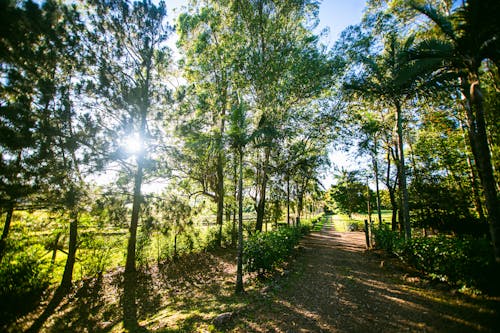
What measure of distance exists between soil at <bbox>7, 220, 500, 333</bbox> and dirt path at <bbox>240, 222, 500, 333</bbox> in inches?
0.7

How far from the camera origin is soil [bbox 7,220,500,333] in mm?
4582

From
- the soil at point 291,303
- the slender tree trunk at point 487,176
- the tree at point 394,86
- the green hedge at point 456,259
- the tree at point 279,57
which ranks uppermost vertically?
the tree at point 279,57

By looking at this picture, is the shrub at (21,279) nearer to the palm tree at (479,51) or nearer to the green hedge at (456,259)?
the green hedge at (456,259)

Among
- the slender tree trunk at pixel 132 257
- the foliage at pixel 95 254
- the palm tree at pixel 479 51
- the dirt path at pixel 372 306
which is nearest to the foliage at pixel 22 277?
the foliage at pixel 95 254

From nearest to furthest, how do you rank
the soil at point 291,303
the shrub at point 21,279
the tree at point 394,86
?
the soil at point 291,303
the shrub at point 21,279
the tree at point 394,86

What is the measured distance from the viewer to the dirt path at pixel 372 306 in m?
4.41

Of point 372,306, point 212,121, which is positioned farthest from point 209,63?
point 372,306

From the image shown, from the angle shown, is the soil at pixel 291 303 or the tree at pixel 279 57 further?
the tree at pixel 279 57

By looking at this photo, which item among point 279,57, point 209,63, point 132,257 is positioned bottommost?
point 132,257

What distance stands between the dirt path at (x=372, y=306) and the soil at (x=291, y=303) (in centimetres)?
2

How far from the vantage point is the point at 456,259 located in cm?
562

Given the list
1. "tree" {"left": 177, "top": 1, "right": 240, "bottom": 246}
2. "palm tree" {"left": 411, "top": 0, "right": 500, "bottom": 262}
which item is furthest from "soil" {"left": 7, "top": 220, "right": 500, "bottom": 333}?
"tree" {"left": 177, "top": 1, "right": 240, "bottom": 246}

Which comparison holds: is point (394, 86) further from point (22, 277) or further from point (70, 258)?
point (22, 277)

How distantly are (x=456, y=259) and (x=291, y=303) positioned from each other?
4762 millimetres
